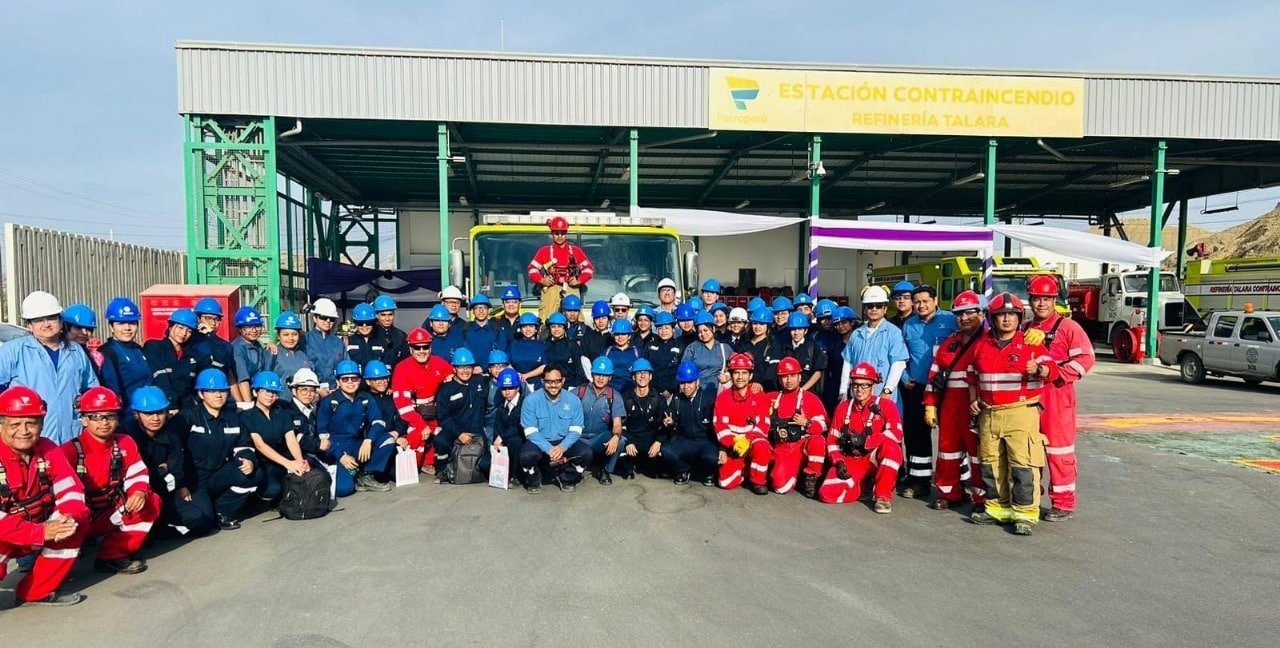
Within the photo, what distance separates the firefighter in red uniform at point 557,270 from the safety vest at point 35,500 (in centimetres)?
449

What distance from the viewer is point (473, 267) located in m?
8.00

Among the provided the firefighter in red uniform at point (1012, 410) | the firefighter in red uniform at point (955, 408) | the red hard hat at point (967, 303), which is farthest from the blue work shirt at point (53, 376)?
the red hard hat at point (967, 303)

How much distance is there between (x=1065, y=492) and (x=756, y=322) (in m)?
2.94

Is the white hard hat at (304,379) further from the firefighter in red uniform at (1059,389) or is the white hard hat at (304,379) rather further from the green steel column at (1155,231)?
the green steel column at (1155,231)

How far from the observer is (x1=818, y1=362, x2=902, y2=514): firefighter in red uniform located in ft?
18.3

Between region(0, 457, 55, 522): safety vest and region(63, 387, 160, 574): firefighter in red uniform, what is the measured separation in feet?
0.66

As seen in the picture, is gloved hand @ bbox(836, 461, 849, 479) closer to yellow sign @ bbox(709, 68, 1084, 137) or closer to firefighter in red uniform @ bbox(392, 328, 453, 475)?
firefighter in red uniform @ bbox(392, 328, 453, 475)

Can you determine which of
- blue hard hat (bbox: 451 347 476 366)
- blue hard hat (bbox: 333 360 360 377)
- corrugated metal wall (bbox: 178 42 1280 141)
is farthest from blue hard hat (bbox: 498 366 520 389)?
corrugated metal wall (bbox: 178 42 1280 141)

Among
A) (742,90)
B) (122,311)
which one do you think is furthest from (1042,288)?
(742,90)

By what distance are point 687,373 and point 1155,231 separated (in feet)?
53.4

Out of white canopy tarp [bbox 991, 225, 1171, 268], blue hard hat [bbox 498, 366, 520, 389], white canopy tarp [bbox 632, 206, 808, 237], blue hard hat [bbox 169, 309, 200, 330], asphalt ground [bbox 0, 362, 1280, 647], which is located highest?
white canopy tarp [bbox 632, 206, 808, 237]

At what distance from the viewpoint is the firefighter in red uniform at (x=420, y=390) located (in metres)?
6.65

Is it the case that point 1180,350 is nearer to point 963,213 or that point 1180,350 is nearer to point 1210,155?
point 1210,155

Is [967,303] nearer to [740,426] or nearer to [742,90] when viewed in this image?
[740,426]
